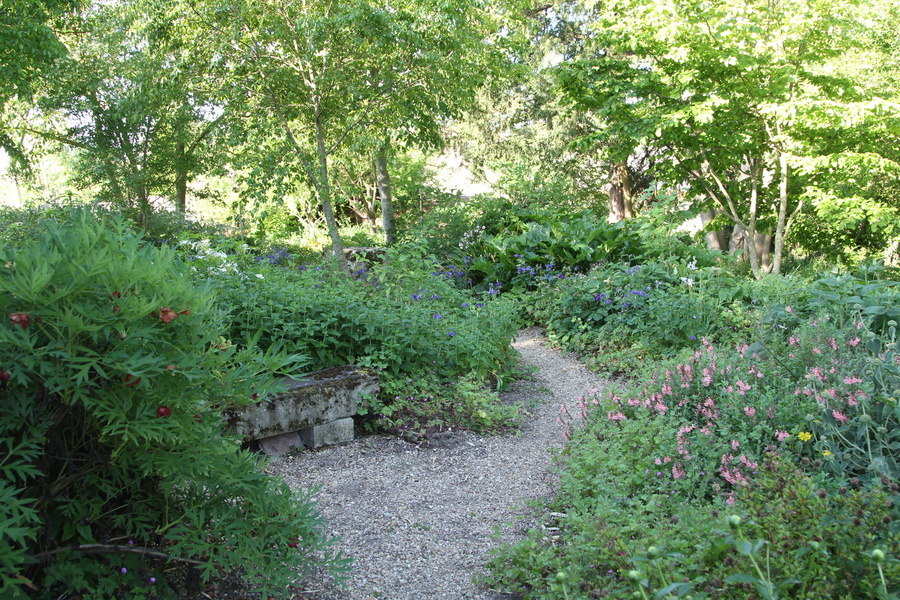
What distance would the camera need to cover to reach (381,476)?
3.67 metres

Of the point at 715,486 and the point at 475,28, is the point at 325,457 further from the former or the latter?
the point at 475,28

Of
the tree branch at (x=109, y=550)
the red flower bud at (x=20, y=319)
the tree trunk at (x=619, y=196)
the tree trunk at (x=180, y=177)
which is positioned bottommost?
the tree branch at (x=109, y=550)

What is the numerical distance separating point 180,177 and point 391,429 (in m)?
11.3

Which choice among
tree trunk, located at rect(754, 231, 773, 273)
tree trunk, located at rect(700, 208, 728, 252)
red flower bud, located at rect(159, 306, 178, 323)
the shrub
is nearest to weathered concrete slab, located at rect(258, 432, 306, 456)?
the shrub

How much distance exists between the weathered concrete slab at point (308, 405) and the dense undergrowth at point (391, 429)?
0.49 ft

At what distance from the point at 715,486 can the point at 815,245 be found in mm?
13942

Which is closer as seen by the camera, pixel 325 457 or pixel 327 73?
pixel 325 457

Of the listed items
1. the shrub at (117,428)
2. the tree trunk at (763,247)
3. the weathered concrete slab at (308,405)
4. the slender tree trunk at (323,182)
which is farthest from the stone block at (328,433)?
the tree trunk at (763,247)

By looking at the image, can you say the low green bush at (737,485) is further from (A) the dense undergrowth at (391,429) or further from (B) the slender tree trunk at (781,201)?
(B) the slender tree trunk at (781,201)

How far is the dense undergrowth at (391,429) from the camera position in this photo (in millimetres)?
1731

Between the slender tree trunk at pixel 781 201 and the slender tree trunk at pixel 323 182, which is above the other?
the slender tree trunk at pixel 323 182

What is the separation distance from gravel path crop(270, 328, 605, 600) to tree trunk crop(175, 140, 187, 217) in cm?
1077

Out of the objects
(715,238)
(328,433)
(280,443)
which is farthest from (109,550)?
(715,238)

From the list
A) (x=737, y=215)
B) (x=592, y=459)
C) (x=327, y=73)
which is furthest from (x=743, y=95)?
(x=592, y=459)
